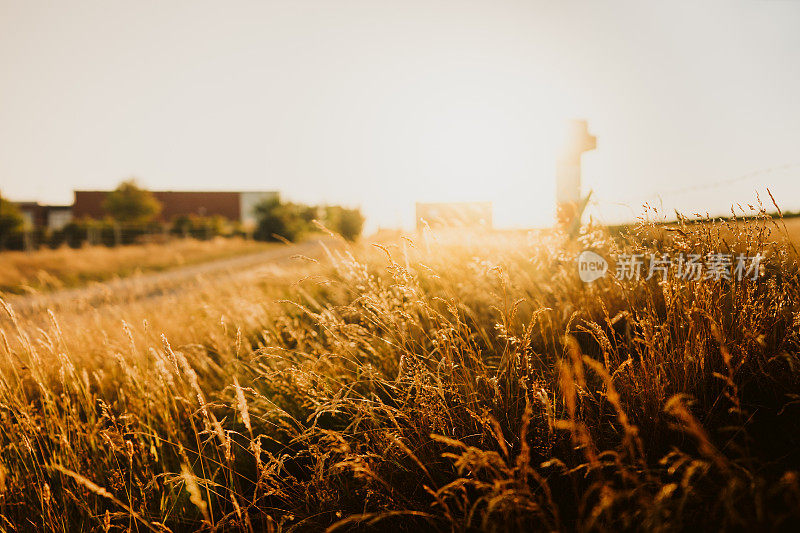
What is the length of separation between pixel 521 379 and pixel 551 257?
6.10 ft

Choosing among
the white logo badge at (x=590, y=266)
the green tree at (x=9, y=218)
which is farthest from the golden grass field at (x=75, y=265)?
the green tree at (x=9, y=218)

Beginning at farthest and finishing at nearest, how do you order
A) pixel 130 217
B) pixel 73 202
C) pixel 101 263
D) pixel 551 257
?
pixel 73 202
pixel 130 217
pixel 101 263
pixel 551 257

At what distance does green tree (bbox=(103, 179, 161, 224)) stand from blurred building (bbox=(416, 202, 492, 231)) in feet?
110

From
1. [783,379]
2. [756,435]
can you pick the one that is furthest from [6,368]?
[783,379]

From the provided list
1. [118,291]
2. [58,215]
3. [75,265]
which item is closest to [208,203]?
[58,215]

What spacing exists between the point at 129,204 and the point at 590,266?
36.6 m

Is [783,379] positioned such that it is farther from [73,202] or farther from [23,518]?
[73,202]

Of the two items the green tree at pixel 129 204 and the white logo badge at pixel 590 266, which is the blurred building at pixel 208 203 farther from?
the white logo badge at pixel 590 266

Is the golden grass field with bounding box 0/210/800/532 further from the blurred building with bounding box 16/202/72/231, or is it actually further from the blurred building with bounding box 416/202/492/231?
the blurred building with bounding box 16/202/72/231

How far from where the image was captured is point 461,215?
17.3ft

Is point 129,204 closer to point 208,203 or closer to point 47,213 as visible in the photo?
point 208,203

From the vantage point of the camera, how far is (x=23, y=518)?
2039 mm

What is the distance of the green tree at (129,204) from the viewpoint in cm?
3206

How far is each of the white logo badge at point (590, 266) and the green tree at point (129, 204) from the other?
120 ft
